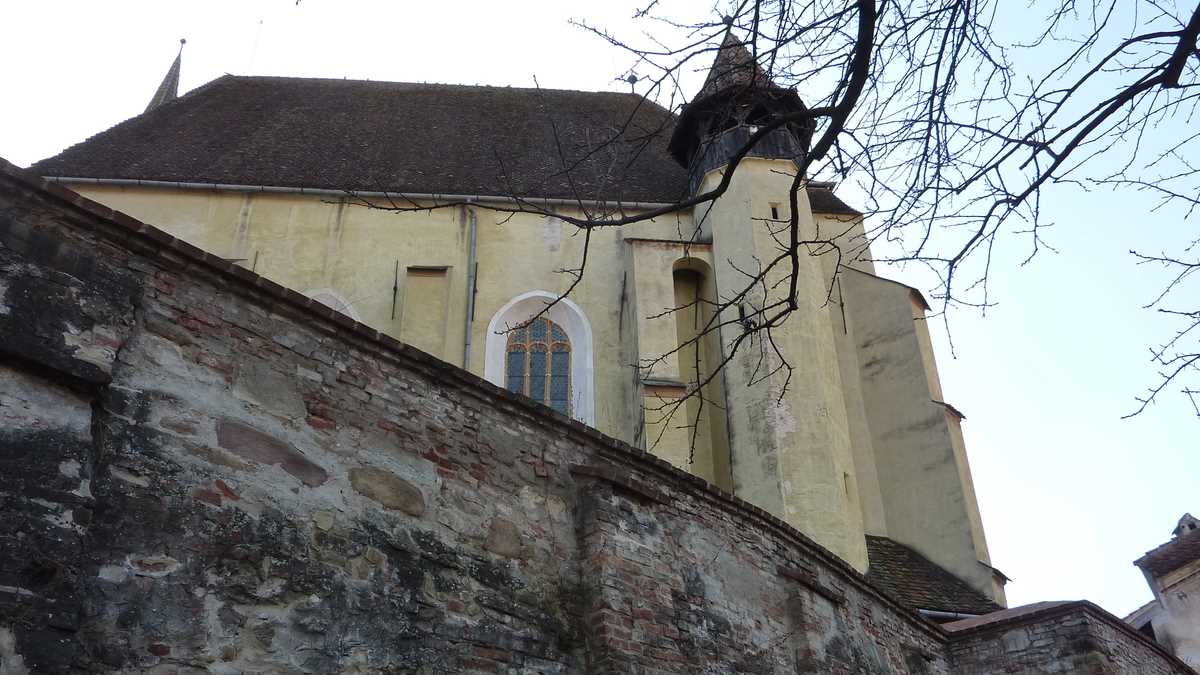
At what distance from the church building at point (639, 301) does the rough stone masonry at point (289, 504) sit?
7.05m

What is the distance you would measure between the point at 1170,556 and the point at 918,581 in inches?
291

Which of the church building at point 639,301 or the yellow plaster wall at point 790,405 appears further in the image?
the church building at point 639,301

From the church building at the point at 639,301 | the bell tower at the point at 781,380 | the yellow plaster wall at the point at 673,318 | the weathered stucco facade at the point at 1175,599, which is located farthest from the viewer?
the weathered stucco facade at the point at 1175,599

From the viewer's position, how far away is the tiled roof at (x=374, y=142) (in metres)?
18.4

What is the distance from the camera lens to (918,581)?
15711 mm

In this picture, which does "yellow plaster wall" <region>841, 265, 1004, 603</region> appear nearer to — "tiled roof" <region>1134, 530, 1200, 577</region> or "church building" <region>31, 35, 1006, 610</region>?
"church building" <region>31, 35, 1006, 610</region>

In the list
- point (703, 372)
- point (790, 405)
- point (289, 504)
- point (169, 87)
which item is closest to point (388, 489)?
point (289, 504)

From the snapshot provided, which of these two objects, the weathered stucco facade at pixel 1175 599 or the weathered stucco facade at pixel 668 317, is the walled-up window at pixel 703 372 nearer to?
the weathered stucco facade at pixel 668 317

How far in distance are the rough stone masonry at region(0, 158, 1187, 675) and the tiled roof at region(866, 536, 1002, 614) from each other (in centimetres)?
662

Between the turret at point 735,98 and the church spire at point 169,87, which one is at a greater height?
the church spire at point 169,87

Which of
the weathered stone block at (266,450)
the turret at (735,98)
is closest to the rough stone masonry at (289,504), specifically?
the weathered stone block at (266,450)

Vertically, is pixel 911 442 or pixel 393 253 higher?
pixel 393 253

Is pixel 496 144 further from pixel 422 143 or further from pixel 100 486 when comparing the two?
pixel 100 486

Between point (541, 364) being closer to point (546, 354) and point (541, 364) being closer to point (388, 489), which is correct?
point (546, 354)
